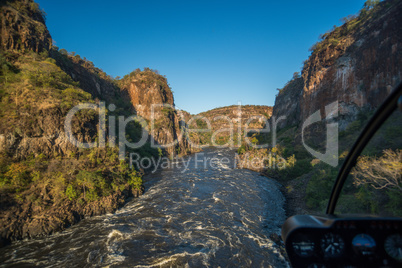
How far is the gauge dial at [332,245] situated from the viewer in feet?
7.18

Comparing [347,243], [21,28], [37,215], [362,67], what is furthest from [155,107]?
[347,243]

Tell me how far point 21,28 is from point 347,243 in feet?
97.9

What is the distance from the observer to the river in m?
9.34

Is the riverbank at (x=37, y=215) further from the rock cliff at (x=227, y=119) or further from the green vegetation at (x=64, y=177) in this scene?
the rock cliff at (x=227, y=119)

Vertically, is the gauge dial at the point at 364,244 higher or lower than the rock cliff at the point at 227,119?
lower

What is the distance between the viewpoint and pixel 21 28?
18531 millimetres

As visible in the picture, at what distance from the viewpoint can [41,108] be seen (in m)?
15.1

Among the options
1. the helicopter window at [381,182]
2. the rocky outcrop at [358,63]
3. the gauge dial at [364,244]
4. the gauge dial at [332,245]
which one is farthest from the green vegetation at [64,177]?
the rocky outcrop at [358,63]

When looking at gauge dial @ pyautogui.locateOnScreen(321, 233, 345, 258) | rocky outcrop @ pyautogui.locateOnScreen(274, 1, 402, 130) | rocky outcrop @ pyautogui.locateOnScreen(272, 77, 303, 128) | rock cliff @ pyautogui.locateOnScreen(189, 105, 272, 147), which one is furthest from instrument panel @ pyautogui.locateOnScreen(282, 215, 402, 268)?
rock cliff @ pyautogui.locateOnScreen(189, 105, 272, 147)

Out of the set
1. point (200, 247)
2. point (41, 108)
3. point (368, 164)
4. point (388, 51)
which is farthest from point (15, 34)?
point (388, 51)

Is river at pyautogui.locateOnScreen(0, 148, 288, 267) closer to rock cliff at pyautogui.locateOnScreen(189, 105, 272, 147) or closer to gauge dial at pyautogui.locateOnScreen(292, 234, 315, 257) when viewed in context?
gauge dial at pyautogui.locateOnScreen(292, 234, 315, 257)

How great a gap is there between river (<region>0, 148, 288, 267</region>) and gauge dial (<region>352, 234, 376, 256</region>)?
8.67 m

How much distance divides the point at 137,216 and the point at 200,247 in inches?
263

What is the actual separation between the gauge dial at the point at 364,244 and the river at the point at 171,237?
8673 millimetres
